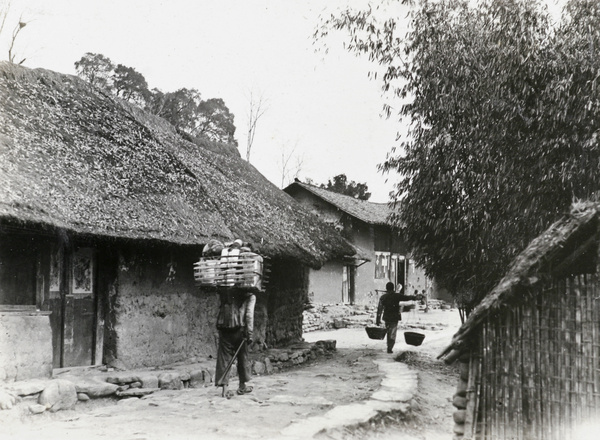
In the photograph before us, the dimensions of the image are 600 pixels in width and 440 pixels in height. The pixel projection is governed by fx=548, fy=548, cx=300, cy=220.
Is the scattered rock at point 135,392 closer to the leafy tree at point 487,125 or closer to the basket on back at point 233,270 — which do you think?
the basket on back at point 233,270

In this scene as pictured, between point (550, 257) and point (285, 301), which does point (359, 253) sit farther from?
point (550, 257)

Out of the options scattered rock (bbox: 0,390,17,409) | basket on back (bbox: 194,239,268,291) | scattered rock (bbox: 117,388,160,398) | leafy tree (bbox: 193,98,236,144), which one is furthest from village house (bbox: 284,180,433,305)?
scattered rock (bbox: 0,390,17,409)

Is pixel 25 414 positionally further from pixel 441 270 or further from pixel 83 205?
pixel 441 270

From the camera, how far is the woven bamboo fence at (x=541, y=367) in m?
4.53

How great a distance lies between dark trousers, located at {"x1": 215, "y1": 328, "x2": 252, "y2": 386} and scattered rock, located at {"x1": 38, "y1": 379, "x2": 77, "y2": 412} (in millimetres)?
1816

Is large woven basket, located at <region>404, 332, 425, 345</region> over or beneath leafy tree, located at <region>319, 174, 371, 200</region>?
beneath

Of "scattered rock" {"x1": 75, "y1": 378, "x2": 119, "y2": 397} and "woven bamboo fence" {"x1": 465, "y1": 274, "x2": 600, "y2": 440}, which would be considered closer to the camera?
"woven bamboo fence" {"x1": 465, "y1": 274, "x2": 600, "y2": 440}

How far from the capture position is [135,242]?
7.80m

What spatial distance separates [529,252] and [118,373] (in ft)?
18.1

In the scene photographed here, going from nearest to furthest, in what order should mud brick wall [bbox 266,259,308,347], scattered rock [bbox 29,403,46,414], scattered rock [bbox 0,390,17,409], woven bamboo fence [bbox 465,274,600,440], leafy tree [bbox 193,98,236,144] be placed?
woven bamboo fence [bbox 465,274,600,440] < scattered rock [bbox 0,390,17,409] < scattered rock [bbox 29,403,46,414] < mud brick wall [bbox 266,259,308,347] < leafy tree [bbox 193,98,236,144]

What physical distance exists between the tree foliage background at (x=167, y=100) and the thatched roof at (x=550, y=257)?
21.7 meters

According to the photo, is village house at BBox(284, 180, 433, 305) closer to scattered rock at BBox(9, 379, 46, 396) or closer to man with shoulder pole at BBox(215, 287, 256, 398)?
man with shoulder pole at BBox(215, 287, 256, 398)

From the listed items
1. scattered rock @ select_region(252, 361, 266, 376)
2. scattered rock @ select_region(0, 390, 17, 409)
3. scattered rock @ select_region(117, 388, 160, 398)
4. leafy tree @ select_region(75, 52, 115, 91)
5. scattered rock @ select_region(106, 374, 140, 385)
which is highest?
leafy tree @ select_region(75, 52, 115, 91)

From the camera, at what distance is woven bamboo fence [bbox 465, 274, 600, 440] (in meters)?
4.53
